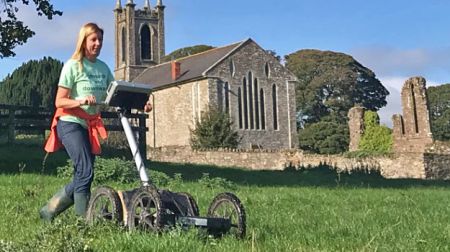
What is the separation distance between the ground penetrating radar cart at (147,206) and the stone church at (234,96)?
159 ft

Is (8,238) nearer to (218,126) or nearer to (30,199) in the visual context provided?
(30,199)

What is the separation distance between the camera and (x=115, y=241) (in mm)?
4137

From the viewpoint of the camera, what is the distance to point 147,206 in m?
4.64

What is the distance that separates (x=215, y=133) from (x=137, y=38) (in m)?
38.0

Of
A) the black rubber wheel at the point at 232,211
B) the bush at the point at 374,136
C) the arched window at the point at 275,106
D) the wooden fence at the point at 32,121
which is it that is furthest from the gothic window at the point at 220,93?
the black rubber wheel at the point at 232,211

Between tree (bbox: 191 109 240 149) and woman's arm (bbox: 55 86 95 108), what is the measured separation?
40873 mm

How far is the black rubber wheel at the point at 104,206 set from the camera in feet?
16.0

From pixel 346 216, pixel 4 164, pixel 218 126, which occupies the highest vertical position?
pixel 218 126

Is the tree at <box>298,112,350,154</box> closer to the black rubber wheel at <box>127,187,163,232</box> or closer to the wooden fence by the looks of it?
the wooden fence

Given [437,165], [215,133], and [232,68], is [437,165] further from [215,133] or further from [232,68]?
[232,68]

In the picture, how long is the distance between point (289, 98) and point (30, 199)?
55.1m

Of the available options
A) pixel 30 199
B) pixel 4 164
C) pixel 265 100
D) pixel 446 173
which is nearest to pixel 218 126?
pixel 265 100

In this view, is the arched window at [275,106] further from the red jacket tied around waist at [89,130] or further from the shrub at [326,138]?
the red jacket tied around waist at [89,130]

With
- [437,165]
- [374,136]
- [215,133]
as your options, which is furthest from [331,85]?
[437,165]
